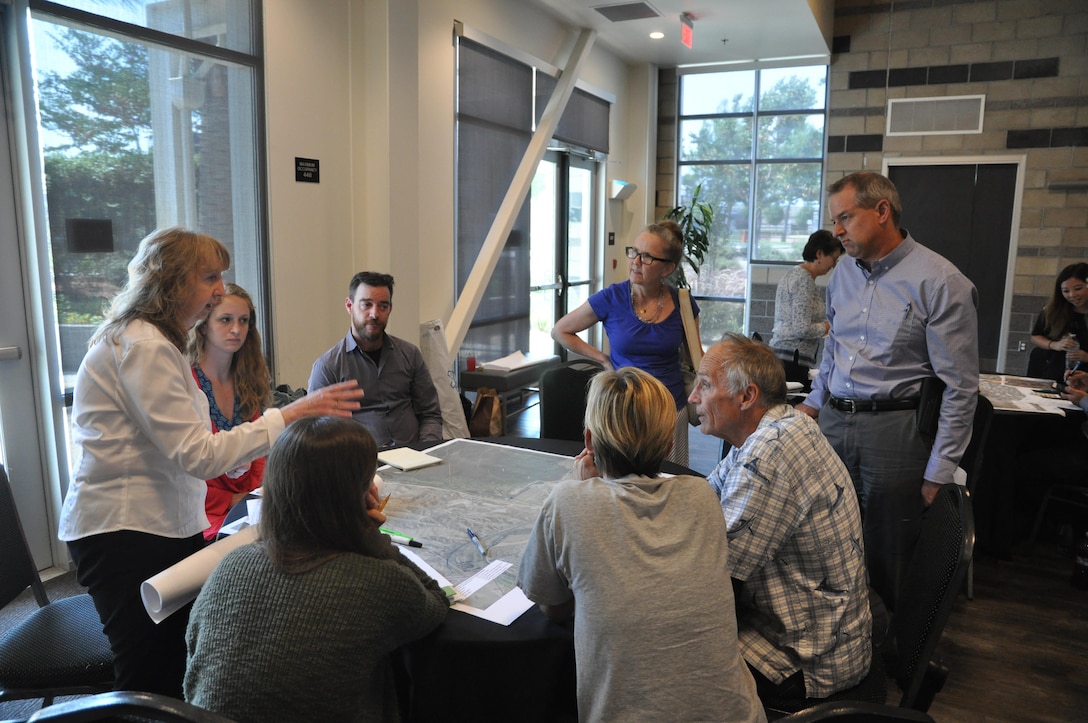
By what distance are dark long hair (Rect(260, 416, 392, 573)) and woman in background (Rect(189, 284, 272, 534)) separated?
128 cm

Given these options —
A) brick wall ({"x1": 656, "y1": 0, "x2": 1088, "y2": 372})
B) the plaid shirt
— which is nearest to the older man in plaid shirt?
the plaid shirt

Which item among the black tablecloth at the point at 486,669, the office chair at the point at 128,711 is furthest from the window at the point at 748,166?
the office chair at the point at 128,711

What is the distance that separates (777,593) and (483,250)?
13.9 feet

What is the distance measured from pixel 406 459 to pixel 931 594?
5.07ft

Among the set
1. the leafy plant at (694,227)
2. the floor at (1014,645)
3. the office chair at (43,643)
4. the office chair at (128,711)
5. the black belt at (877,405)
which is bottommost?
the floor at (1014,645)

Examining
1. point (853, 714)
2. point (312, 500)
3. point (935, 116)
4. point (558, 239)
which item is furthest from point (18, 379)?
point (935, 116)

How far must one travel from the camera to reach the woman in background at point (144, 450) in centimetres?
161

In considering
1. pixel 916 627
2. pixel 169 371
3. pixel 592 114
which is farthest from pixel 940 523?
pixel 592 114

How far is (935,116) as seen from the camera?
7.02 meters

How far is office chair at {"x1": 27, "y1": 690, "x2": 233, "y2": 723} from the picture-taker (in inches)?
38.5

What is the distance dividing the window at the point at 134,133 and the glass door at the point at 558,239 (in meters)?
3.15

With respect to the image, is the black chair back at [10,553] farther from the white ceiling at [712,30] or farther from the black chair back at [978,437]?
the white ceiling at [712,30]

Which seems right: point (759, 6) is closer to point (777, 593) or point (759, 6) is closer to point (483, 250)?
point (483, 250)

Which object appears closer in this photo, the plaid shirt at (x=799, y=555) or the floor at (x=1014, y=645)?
the plaid shirt at (x=799, y=555)
